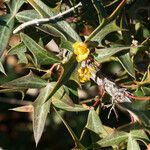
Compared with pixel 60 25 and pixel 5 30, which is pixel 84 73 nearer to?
pixel 60 25

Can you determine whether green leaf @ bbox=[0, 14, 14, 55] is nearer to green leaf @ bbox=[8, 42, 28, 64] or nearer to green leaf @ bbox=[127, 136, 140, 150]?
green leaf @ bbox=[8, 42, 28, 64]

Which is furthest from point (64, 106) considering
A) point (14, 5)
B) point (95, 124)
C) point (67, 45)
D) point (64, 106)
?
point (14, 5)

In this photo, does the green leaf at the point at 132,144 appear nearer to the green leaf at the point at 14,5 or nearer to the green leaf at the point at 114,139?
the green leaf at the point at 114,139

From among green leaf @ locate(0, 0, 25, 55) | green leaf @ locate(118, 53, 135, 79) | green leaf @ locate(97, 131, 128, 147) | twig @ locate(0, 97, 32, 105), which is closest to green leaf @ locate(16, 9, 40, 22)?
green leaf @ locate(0, 0, 25, 55)

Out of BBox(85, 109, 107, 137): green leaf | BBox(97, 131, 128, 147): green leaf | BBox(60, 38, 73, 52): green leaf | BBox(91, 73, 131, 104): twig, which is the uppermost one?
BBox(60, 38, 73, 52): green leaf

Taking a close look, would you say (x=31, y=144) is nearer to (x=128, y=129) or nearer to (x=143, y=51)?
(x=143, y=51)
